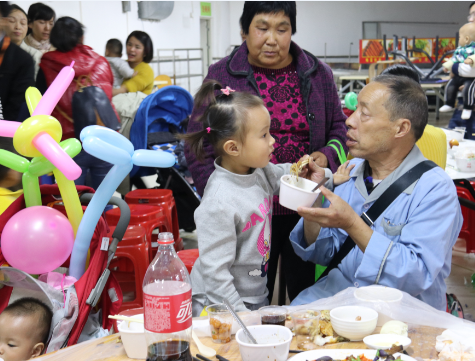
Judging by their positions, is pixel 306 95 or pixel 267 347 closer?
pixel 267 347

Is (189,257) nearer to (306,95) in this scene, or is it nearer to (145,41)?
(306,95)

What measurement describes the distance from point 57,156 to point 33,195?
0.42 metres

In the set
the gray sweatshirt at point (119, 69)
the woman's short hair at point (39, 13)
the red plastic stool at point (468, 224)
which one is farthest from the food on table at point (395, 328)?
the gray sweatshirt at point (119, 69)

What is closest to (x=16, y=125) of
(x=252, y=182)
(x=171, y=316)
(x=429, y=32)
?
(x=252, y=182)

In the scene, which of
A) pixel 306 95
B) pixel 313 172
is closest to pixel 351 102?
pixel 306 95

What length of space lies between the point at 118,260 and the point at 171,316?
2025 mm

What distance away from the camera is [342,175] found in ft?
6.66

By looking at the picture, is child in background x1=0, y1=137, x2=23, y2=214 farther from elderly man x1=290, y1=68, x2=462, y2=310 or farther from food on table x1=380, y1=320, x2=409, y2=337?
food on table x1=380, y1=320, x2=409, y2=337

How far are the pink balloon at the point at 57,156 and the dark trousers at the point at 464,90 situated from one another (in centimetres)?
449

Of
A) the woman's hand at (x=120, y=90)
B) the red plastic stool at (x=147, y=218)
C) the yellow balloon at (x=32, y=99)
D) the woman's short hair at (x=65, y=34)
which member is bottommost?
the red plastic stool at (x=147, y=218)

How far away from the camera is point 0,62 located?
2865 mm

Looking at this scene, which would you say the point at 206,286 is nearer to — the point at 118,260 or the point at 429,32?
the point at 118,260

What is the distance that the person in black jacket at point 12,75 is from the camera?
114 inches

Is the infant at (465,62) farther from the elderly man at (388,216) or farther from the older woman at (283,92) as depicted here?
the elderly man at (388,216)
